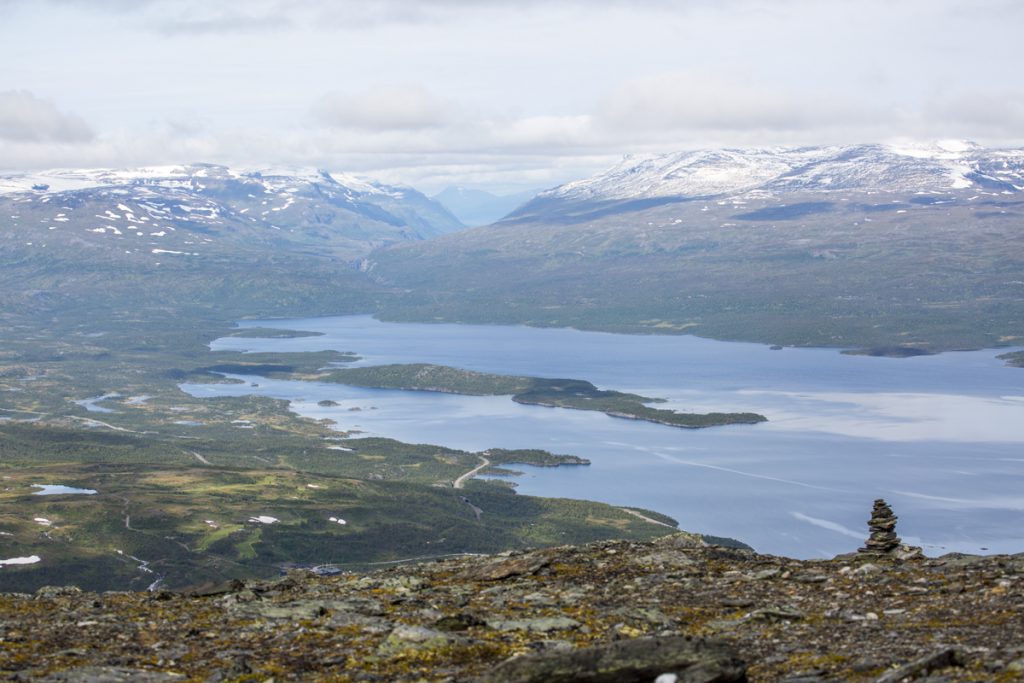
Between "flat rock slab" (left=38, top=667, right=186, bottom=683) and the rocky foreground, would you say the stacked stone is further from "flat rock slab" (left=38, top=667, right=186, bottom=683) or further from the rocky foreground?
"flat rock slab" (left=38, top=667, right=186, bottom=683)

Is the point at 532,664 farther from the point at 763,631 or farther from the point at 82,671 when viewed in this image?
the point at 82,671

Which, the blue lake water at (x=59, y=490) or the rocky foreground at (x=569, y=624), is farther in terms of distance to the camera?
the blue lake water at (x=59, y=490)

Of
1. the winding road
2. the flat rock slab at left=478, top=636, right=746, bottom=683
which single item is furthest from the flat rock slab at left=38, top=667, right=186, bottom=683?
the winding road

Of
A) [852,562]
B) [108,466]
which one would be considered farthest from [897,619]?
[108,466]

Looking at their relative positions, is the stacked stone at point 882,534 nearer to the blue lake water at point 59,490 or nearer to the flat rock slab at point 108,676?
the flat rock slab at point 108,676

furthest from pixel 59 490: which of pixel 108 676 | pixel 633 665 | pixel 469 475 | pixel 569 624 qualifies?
pixel 633 665

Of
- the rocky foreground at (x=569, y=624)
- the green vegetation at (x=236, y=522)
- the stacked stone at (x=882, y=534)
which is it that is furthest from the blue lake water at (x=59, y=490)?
the stacked stone at (x=882, y=534)
